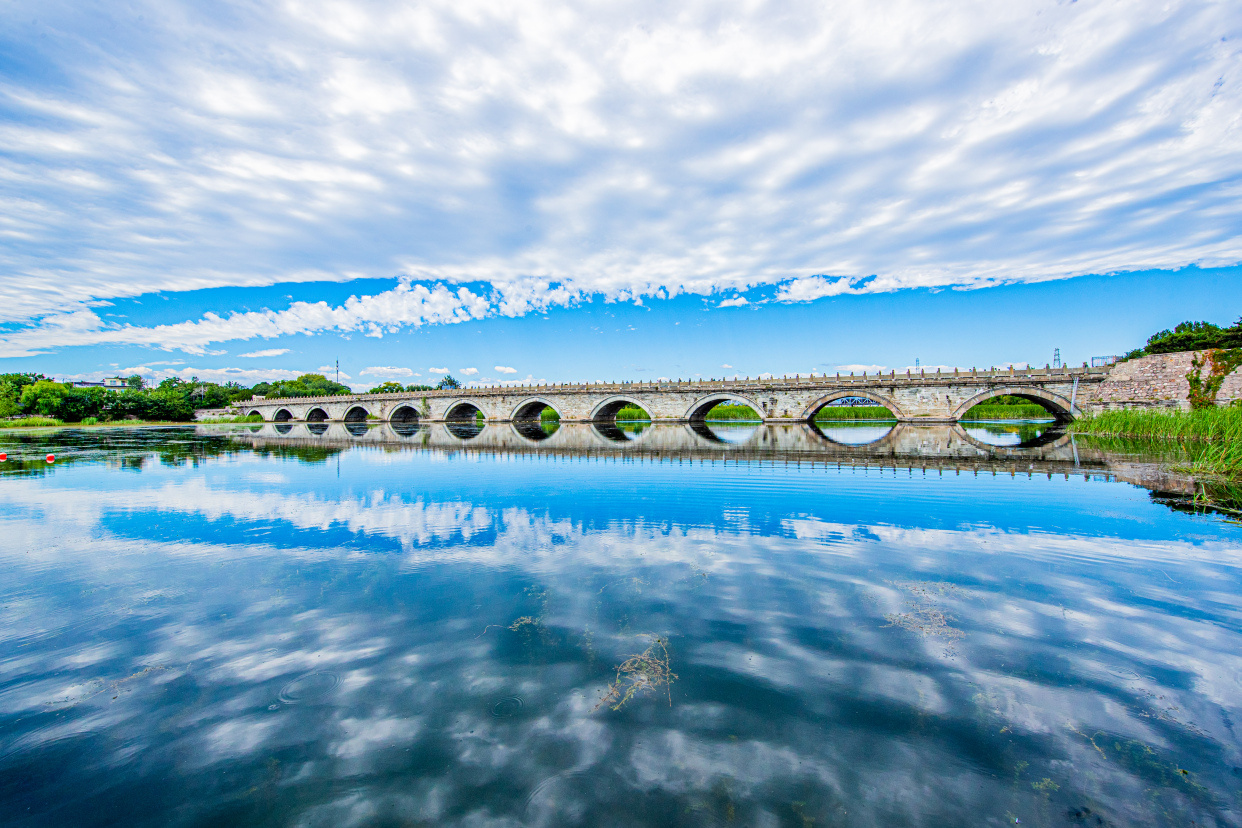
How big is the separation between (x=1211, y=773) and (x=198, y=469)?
2543 centimetres

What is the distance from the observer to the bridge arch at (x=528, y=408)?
61684 millimetres

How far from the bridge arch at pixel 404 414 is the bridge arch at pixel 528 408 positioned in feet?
65.8

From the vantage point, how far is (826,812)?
10.1 ft

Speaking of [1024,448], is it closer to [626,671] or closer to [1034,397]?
[1034,397]

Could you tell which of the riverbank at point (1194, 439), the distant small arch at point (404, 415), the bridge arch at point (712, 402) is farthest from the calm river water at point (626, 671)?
the distant small arch at point (404, 415)

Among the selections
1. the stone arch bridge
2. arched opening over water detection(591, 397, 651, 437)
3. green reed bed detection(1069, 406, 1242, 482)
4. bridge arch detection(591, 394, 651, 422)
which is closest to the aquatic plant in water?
green reed bed detection(1069, 406, 1242, 482)

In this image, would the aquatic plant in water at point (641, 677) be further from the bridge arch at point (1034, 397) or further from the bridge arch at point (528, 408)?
the bridge arch at point (528, 408)

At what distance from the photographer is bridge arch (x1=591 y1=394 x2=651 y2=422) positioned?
55.5m

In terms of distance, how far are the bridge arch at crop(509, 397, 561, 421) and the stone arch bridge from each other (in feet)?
0.42

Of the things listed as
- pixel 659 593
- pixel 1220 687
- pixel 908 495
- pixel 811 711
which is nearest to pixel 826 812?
pixel 811 711

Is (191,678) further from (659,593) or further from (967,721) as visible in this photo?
(967,721)

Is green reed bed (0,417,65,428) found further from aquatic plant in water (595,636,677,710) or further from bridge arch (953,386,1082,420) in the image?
bridge arch (953,386,1082,420)

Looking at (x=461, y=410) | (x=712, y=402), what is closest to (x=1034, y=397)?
(x=712, y=402)

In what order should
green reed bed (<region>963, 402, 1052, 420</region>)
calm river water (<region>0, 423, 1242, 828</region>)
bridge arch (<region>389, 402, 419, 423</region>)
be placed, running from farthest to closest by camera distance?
1. bridge arch (<region>389, 402, 419, 423</region>)
2. green reed bed (<region>963, 402, 1052, 420</region>)
3. calm river water (<region>0, 423, 1242, 828</region>)
